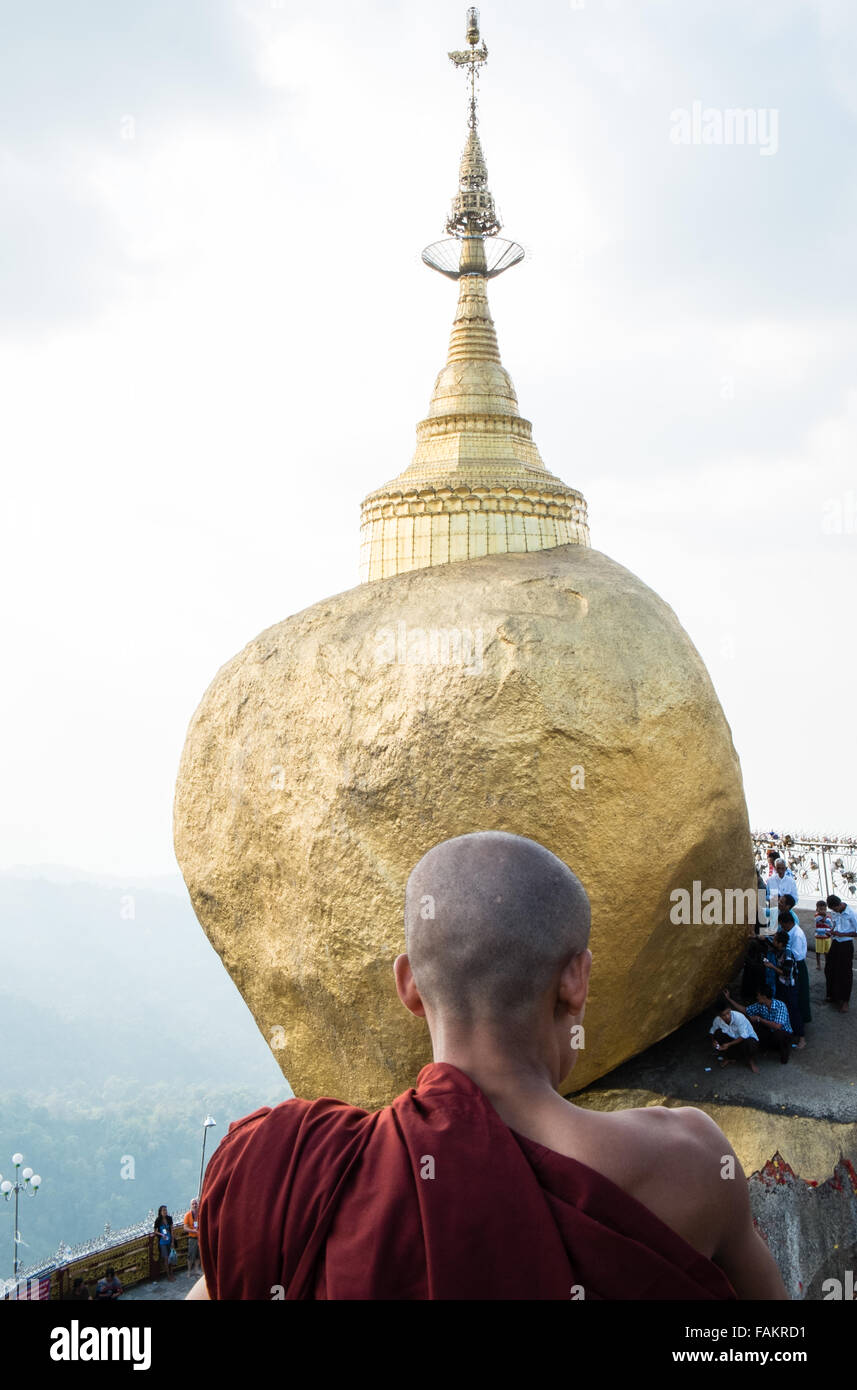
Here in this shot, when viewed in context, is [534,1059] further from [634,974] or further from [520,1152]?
[634,974]

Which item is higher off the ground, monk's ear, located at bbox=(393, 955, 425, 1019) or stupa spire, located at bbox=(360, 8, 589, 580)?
stupa spire, located at bbox=(360, 8, 589, 580)

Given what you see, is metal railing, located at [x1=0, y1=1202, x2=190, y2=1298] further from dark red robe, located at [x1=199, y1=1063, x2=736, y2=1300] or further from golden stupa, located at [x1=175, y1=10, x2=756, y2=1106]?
dark red robe, located at [x1=199, y1=1063, x2=736, y2=1300]

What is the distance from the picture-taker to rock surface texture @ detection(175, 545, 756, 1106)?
8.45 metres

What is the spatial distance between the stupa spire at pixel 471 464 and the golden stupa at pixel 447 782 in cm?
7

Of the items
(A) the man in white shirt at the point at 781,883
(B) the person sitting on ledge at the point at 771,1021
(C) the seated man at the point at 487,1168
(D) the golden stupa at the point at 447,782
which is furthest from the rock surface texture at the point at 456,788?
(C) the seated man at the point at 487,1168

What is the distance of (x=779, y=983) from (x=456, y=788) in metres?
3.62

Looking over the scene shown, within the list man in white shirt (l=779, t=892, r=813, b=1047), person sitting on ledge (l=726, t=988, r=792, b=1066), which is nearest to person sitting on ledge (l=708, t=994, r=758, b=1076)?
person sitting on ledge (l=726, t=988, r=792, b=1066)

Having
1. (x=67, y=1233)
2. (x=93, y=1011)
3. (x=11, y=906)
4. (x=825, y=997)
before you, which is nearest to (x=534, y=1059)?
(x=825, y=997)

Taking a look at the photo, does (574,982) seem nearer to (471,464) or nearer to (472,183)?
(471,464)

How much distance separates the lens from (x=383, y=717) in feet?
28.7

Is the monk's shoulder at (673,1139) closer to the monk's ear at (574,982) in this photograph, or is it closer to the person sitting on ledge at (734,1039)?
the monk's ear at (574,982)

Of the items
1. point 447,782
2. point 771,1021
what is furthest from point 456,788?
point 771,1021

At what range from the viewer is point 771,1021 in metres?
9.20

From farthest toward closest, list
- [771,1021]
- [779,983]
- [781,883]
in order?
[781,883] < [779,983] < [771,1021]
